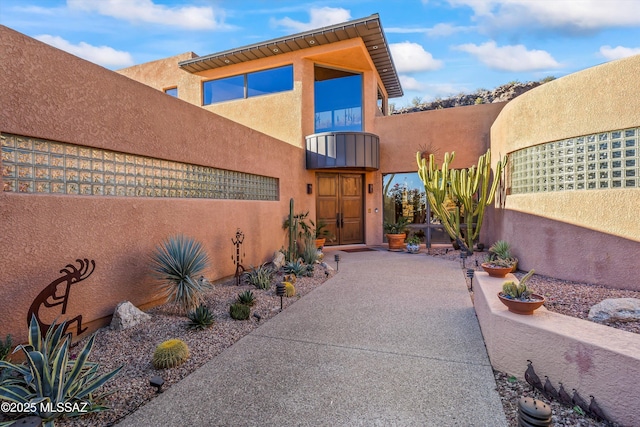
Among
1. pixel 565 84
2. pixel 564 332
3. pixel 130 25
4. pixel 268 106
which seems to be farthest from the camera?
pixel 268 106

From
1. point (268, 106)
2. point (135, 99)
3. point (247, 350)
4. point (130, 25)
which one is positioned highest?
point (130, 25)

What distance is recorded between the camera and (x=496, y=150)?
9.45 metres

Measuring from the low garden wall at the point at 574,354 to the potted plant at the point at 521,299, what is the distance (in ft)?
0.25

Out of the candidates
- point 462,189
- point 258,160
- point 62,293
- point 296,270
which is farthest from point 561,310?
point 258,160

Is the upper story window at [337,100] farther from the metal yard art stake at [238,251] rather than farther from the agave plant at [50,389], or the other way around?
the agave plant at [50,389]

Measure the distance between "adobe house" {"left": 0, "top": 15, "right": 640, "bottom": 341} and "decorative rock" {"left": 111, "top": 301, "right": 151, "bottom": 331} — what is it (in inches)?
9.0

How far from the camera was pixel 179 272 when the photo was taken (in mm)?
4758

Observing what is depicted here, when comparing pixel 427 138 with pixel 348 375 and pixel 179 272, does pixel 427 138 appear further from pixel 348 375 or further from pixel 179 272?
pixel 348 375

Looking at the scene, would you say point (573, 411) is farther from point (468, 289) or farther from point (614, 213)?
point (614, 213)

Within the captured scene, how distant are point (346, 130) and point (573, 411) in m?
10.4

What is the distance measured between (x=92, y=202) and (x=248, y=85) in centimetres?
935

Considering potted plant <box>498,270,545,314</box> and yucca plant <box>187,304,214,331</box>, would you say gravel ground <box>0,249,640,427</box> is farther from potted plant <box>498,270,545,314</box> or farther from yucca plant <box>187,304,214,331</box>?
potted plant <box>498,270,545,314</box>

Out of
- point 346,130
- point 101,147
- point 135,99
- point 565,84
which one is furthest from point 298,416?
point 346,130

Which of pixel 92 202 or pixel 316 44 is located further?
pixel 316 44
